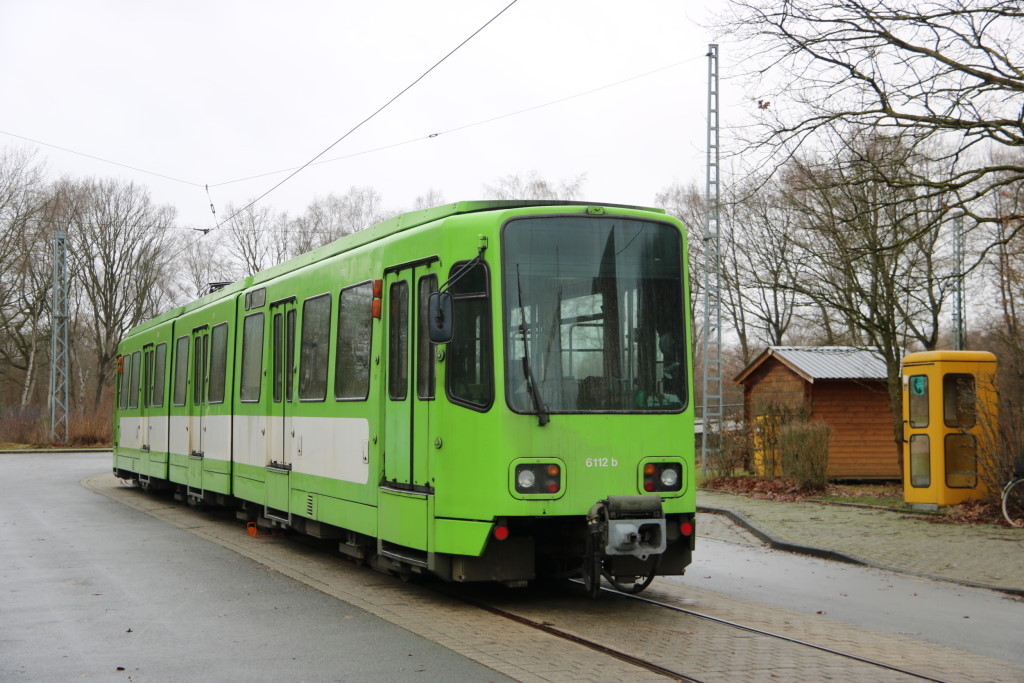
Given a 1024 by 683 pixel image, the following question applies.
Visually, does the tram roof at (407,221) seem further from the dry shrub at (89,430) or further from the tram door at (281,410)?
the dry shrub at (89,430)

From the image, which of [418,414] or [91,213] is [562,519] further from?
[91,213]

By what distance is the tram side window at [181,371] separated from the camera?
59.1 feet

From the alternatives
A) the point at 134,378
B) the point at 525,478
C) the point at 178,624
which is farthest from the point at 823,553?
the point at 134,378

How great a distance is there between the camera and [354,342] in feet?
34.8

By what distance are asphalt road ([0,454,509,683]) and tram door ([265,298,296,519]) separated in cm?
88

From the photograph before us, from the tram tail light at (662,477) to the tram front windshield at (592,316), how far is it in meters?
0.45

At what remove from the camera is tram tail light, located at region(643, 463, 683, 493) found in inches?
344

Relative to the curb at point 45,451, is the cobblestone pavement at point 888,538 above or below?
below

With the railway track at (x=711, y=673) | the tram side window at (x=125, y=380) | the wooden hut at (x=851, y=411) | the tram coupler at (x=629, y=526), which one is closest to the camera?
the railway track at (x=711, y=673)

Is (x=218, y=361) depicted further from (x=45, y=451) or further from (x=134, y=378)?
(x=45, y=451)

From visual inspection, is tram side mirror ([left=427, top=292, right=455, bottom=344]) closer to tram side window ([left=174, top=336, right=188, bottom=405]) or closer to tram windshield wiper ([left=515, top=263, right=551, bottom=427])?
tram windshield wiper ([left=515, top=263, right=551, bottom=427])

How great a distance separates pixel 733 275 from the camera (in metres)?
42.9

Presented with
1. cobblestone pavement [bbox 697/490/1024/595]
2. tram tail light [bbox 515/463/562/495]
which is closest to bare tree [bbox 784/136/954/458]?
cobblestone pavement [bbox 697/490/1024/595]

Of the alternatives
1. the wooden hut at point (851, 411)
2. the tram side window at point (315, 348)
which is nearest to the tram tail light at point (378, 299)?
the tram side window at point (315, 348)
